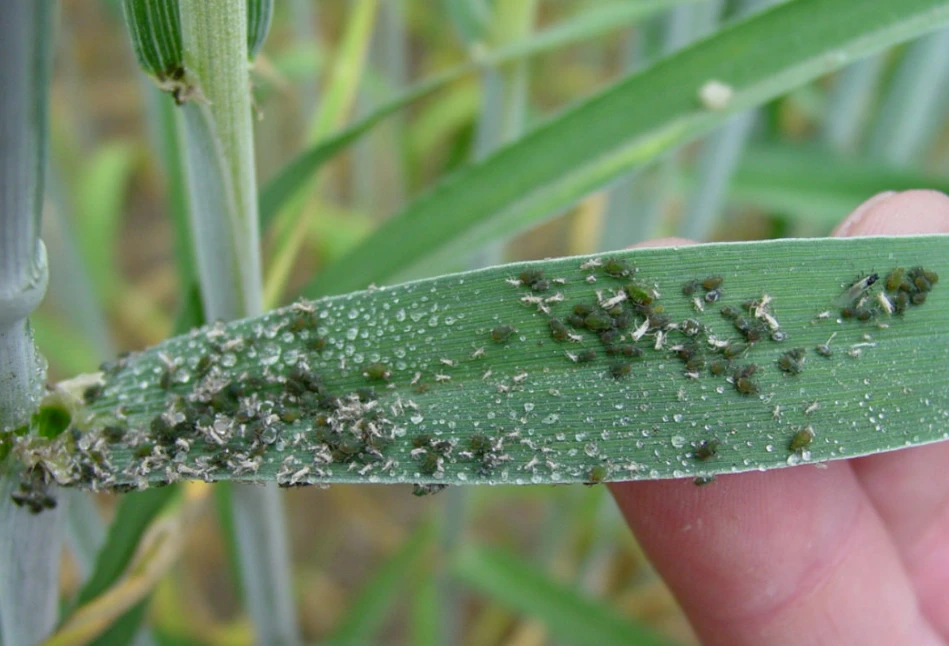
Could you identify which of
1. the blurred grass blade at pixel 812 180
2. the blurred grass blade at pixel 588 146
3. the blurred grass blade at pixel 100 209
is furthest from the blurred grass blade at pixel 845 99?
the blurred grass blade at pixel 100 209

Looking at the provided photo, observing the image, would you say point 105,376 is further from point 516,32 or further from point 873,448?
point 516,32

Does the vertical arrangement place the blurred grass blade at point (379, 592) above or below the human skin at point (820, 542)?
above

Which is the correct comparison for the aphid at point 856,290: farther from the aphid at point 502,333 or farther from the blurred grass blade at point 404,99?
the blurred grass blade at point 404,99

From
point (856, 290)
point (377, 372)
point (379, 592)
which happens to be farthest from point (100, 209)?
point (856, 290)

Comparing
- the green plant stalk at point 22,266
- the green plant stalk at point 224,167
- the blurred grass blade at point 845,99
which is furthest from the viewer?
the blurred grass blade at point 845,99

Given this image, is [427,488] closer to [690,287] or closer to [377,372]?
[377,372]

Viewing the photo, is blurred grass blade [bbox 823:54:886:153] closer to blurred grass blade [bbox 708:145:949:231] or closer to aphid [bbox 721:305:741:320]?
blurred grass blade [bbox 708:145:949:231]

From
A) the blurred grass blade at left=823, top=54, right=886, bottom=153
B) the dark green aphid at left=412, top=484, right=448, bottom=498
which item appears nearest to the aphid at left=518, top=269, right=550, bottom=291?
the dark green aphid at left=412, top=484, right=448, bottom=498
